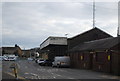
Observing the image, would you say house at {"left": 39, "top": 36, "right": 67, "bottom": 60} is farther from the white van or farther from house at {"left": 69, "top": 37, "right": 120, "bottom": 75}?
house at {"left": 69, "top": 37, "right": 120, "bottom": 75}

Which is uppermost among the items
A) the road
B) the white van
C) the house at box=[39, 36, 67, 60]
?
the house at box=[39, 36, 67, 60]

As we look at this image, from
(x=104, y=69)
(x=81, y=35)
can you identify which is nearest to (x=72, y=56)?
(x=81, y=35)

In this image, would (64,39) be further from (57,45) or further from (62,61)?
(62,61)

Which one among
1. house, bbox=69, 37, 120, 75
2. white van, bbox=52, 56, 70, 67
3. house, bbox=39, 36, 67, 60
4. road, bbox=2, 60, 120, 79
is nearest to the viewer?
road, bbox=2, 60, 120, 79

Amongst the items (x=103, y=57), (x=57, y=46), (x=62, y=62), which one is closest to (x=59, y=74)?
(x=103, y=57)

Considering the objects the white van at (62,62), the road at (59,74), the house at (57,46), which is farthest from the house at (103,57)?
the house at (57,46)

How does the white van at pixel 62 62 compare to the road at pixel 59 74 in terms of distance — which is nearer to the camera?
the road at pixel 59 74

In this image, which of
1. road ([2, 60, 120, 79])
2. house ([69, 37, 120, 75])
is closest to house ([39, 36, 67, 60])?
house ([69, 37, 120, 75])

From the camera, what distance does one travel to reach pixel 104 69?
33.5 metres

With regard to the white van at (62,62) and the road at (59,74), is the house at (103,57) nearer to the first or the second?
the road at (59,74)

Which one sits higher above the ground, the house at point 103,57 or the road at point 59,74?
the house at point 103,57

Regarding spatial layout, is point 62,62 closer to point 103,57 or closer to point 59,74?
point 103,57

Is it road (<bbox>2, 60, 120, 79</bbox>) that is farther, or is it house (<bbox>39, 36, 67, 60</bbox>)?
house (<bbox>39, 36, 67, 60</bbox>)

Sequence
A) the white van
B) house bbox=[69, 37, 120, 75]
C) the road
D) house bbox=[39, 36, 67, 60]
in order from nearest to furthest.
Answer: the road, house bbox=[69, 37, 120, 75], the white van, house bbox=[39, 36, 67, 60]
